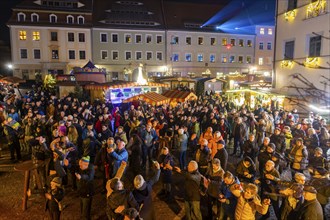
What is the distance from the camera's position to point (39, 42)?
40.3 m

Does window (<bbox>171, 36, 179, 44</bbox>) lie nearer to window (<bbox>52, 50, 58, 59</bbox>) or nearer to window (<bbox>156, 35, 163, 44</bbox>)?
window (<bbox>156, 35, 163, 44</bbox>)

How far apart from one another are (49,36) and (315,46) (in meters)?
34.4

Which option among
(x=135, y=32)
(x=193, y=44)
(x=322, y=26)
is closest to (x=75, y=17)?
(x=135, y=32)

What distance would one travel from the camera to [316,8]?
55.7ft

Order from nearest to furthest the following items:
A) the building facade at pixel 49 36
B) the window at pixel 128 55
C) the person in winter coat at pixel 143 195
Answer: the person in winter coat at pixel 143 195
the building facade at pixel 49 36
the window at pixel 128 55

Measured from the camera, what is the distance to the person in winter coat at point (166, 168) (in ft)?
24.0

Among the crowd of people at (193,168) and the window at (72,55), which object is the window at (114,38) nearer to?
the window at (72,55)

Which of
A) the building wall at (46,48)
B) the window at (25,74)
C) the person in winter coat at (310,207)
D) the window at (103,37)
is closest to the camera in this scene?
the person in winter coat at (310,207)

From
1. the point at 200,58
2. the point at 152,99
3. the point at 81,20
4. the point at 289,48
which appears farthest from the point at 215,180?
the point at 200,58

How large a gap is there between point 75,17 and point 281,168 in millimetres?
39730

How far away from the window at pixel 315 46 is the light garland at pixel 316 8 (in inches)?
54.6

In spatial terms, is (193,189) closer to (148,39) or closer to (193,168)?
(193,168)

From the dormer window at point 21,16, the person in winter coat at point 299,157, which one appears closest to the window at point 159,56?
the dormer window at point 21,16

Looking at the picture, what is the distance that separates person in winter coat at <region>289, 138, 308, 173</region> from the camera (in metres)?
7.58
